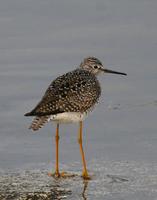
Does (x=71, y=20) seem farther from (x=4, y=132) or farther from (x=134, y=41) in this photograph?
(x=4, y=132)

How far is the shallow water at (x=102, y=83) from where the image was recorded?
30.3ft

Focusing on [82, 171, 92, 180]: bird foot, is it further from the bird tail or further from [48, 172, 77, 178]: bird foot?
the bird tail

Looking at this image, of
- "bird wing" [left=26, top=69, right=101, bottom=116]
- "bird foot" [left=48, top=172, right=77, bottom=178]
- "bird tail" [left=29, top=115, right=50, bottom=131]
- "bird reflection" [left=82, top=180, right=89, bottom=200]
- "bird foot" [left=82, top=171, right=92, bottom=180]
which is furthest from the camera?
"bird wing" [left=26, top=69, right=101, bottom=116]

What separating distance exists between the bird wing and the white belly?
0.05 m

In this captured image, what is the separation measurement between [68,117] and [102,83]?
3.05 m

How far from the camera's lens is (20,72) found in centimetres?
1271

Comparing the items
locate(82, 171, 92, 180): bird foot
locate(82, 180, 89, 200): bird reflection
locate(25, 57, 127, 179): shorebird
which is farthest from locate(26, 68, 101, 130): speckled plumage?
locate(82, 180, 89, 200): bird reflection

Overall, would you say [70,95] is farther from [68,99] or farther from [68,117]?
[68,117]

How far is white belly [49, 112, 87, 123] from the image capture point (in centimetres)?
941

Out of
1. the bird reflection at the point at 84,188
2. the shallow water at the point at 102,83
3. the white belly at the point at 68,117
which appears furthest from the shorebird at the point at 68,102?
the shallow water at the point at 102,83

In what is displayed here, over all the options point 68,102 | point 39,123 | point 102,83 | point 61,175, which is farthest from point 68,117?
point 102,83

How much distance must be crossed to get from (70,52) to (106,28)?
1.27m

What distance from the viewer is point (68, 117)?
954cm

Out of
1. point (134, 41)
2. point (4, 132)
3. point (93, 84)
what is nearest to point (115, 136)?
point (93, 84)
